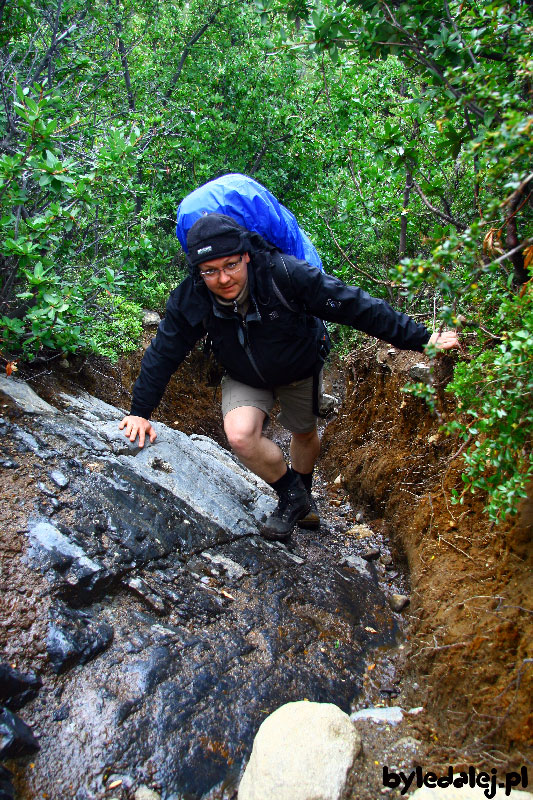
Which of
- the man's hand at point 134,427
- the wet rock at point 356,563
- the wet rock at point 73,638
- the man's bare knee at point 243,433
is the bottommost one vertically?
the wet rock at point 356,563

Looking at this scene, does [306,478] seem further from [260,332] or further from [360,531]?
[260,332]

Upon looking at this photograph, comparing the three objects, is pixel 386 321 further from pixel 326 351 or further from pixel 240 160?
pixel 240 160

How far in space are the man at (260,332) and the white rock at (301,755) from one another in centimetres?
187

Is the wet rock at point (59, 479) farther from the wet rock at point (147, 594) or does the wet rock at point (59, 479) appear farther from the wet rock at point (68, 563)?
the wet rock at point (147, 594)

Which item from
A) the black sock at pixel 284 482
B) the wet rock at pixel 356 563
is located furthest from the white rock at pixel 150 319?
the wet rock at pixel 356 563

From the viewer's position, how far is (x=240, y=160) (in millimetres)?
7246

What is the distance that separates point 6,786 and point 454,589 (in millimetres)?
2221

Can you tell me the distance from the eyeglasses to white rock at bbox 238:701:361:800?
2.29 m

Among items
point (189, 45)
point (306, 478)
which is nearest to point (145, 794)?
point (306, 478)

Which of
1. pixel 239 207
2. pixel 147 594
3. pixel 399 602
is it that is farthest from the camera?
pixel 399 602

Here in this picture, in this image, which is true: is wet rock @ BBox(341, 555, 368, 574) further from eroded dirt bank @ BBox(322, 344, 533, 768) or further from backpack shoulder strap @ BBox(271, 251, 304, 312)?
backpack shoulder strap @ BBox(271, 251, 304, 312)

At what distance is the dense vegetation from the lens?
6.85 ft

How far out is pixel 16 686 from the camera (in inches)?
90.8

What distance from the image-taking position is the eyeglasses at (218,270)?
10.6 feet
